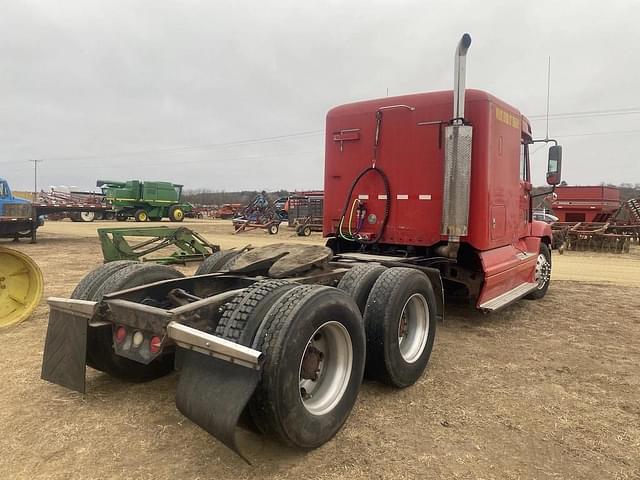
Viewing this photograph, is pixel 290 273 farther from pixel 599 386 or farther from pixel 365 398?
pixel 599 386

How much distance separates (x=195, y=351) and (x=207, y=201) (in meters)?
79.4

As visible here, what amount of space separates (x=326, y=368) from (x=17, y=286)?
14.5ft

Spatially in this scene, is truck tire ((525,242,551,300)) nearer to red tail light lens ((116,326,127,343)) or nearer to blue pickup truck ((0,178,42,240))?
red tail light lens ((116,326,127,343))

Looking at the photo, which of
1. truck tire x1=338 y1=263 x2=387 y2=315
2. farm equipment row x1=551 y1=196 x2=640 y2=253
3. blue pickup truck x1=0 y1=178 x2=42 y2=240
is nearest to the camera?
truck tire x1=338 y1=263 x2=387 y2=315

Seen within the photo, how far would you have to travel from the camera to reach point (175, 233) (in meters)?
10.7

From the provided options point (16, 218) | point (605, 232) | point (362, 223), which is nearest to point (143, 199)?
point (16, 218)

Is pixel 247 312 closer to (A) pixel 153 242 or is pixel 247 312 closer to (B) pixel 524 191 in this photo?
(B) pixel 524 191

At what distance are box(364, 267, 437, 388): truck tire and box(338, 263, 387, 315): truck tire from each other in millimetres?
79

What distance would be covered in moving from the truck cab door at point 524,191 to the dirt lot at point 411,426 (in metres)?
2.26

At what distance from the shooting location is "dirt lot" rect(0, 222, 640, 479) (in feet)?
8.79

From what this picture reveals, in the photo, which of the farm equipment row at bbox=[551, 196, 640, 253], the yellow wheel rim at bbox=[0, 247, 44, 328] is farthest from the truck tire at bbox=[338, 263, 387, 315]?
the farm equipment row at bbox=[551, 196, 640, 253]

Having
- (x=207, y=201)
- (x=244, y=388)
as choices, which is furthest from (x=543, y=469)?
(x=207, y=201)

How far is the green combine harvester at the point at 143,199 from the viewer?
36094mm

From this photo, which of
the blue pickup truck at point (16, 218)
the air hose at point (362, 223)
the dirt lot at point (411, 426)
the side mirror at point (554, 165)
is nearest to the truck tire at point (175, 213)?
the blue pickup truck at point (16, 218)
